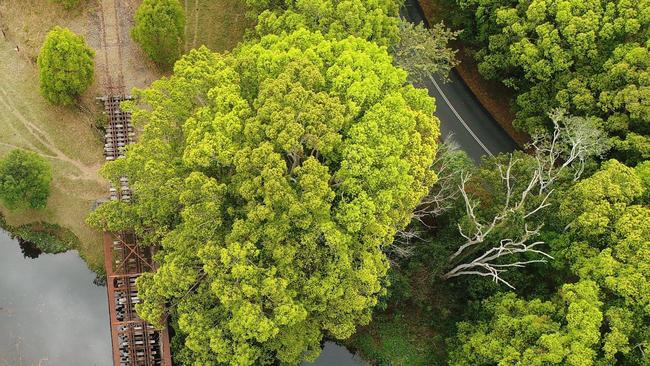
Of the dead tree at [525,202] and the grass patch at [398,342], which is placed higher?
the dead tree at [525,202]

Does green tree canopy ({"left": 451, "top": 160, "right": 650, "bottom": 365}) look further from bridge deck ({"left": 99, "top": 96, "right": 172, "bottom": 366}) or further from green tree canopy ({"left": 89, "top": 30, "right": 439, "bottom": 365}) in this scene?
bridge deck ({"left": 99, "top": 96, "right": 172, "bottom": 366})

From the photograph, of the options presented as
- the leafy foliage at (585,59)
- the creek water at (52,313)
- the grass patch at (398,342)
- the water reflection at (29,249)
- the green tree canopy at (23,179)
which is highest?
the leafy foliage at (585,59)

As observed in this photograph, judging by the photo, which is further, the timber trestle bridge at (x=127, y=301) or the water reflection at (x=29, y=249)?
the water reflection at (x=29, y=249)

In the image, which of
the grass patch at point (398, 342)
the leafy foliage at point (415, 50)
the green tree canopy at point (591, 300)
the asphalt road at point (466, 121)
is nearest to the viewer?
the green tree canopy at point (591, 300)

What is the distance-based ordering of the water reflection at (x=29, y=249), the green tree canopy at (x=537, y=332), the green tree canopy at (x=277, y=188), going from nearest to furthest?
the green tree canopy at (x=277, y=188) < the green tree canopy at (x=537, y=332) < the water reflection at (x=29, y=249)

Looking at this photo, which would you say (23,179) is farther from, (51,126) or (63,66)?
(63,66)

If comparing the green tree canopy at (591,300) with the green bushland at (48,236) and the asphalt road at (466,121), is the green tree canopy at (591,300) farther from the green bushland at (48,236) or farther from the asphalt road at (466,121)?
the green bushland at (48,236)

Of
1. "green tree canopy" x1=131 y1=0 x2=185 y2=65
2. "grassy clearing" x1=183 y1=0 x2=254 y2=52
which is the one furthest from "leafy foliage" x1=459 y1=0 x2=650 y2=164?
"green tree canopy" x1=131 y1=0 x2=185 y2=65

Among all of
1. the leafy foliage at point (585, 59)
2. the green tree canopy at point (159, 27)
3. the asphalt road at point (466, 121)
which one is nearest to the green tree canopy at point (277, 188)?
the green tree canopy at point (159, 27)
